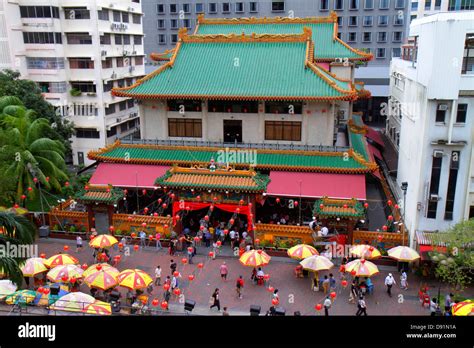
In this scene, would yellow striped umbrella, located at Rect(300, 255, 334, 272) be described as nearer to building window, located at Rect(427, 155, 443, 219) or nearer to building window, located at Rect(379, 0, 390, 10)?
building window, located at Rect(427, 155, 443, 219)

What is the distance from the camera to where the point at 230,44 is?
38.4m

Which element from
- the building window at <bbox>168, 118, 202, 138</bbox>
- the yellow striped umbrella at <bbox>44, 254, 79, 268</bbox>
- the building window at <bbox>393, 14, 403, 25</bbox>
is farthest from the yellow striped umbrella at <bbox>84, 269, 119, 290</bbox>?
the building window at <bbox>393, 14, 403, 25</bbox>

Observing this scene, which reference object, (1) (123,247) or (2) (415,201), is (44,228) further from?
(2) (415,201)

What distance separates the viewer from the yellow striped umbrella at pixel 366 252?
2586cm

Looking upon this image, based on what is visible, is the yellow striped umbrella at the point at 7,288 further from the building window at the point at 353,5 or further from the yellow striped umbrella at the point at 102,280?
the building window at the point at 353,5

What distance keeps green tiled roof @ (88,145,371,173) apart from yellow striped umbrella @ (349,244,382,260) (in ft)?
23.9

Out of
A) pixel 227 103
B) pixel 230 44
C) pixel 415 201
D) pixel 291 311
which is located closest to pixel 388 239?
pixel 415 201

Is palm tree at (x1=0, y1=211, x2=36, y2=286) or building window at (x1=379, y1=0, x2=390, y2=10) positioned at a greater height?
building window at (x1=379, y1=0, x2=390, y2=10)

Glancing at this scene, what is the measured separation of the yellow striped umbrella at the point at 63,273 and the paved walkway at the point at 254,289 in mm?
2323

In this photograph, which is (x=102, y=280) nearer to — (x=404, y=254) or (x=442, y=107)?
(x=404, y=254)

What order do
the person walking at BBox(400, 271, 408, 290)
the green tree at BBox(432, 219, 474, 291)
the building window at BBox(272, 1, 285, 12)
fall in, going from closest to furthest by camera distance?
1. the green tree at BBox(432, 219, 474, 291)
2. the person walking at BBox(400, 271, 408, 290)
3. the building window at BBox(272, 1, 285, 12)

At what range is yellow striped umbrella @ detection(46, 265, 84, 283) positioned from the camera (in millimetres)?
22766

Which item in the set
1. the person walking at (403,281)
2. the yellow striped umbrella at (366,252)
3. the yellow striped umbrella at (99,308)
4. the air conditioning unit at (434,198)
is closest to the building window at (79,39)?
the yellow striped umbrella at (366,252)
